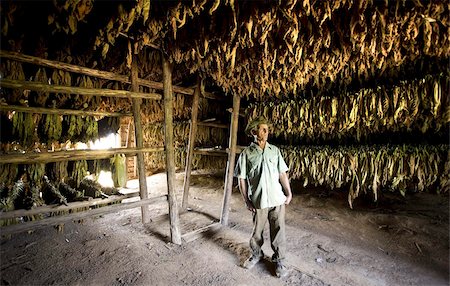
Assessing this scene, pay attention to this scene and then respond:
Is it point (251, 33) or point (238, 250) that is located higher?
point (251, 33)

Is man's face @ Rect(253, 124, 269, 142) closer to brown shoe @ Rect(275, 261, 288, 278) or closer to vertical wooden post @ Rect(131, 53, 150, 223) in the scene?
brown shoe @ Rect(275, 261, 288, 278)

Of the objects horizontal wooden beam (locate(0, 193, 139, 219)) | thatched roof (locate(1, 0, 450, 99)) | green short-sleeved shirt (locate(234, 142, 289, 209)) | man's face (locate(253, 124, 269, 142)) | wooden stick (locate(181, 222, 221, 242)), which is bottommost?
wooden stick (locate(181, 222, 221, 242))

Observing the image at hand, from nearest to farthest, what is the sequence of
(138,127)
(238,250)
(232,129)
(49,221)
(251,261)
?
(49,221) → (251,261) → (238,250) → (138,127) → (232,129)

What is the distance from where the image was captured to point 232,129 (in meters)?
5.42

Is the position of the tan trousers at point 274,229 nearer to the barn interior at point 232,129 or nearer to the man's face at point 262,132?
the barn interior at point 232,129

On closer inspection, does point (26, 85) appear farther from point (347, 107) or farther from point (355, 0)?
point (347, 107)

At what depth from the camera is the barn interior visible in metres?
2.94

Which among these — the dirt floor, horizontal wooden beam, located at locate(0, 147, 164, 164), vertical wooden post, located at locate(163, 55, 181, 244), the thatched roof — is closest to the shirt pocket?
the dirt floor

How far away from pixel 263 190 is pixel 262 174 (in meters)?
0.22

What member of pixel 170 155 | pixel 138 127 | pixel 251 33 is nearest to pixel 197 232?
pixel 170 155

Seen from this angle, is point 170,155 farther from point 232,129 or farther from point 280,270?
point 280,270

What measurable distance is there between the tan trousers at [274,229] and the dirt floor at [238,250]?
1.08 feet

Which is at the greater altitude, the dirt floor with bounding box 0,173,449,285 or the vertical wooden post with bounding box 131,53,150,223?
the vertical wooden post with bounding box 131,53,150,223

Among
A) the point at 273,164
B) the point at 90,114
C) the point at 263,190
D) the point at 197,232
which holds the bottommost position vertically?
the point at 197,232
